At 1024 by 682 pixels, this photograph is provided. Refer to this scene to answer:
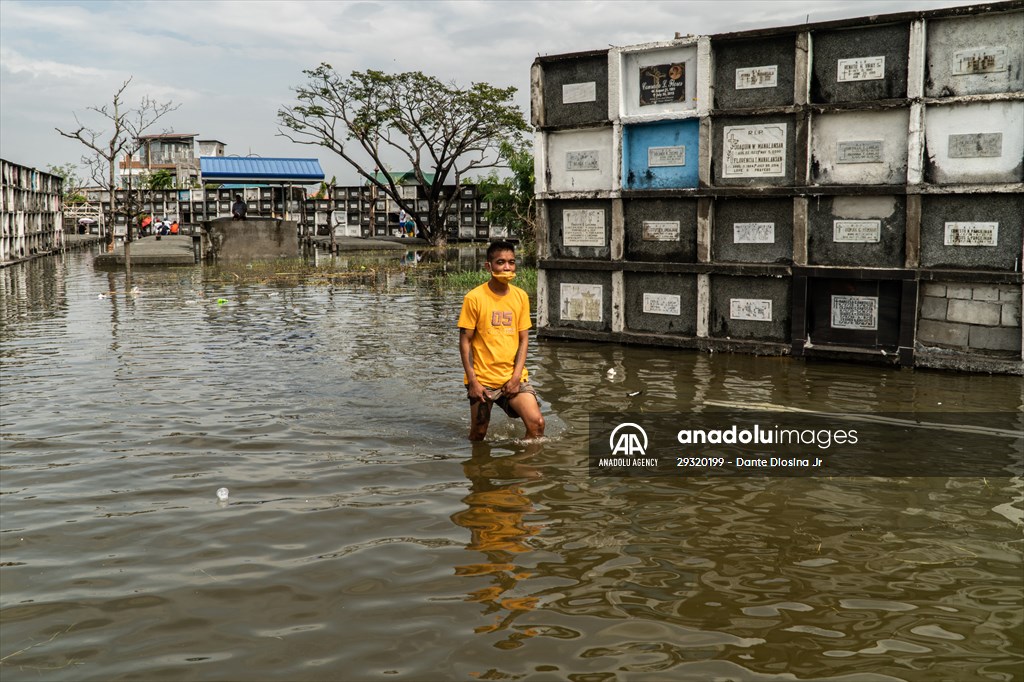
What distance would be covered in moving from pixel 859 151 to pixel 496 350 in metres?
4.76

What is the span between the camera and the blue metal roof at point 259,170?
47.4 m

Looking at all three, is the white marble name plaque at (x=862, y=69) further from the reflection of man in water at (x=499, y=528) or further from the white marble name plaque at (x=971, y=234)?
the reflection of man in water at (x=499, y=528)

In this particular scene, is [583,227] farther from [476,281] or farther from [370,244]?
[370,244]

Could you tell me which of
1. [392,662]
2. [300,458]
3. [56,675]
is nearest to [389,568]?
[392,662]

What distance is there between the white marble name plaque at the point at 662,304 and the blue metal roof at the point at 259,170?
41111 mm

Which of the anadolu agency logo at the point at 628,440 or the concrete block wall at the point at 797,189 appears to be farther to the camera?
the concrete block wall at the point at 797,189

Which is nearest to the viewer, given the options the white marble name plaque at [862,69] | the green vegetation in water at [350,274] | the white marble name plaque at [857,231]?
the white marble name plaque at [862,69]

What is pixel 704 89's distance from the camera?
32.0 ft

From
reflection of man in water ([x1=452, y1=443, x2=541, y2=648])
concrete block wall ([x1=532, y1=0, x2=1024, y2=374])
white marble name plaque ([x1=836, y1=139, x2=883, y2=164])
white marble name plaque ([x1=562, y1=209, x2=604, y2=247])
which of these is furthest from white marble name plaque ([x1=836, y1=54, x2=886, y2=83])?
reflection of man in water ([x1=452, y1=443, x2=541, y2=648])

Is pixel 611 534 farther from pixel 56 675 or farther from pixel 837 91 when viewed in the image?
pixel 837 91

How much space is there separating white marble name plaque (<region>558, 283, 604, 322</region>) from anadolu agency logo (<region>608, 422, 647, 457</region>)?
416 cm

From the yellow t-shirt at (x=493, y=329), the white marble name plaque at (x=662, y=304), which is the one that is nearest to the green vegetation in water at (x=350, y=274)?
the white marble name plaque at (x=662, y=304)

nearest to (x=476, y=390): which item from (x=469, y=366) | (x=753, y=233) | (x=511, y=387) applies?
(x=469, y=366)

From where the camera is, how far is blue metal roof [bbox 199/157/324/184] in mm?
47406
